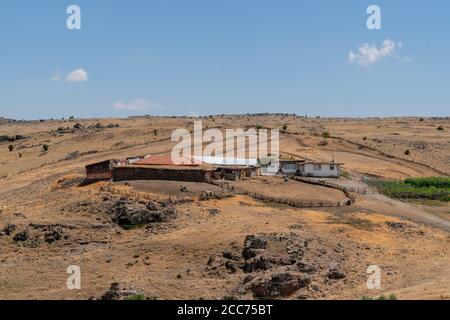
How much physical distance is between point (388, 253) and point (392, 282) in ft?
14.7

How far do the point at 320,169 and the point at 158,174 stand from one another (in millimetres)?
15774

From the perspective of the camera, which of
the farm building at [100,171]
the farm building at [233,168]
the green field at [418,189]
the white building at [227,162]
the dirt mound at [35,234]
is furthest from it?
the white building at [227,162]

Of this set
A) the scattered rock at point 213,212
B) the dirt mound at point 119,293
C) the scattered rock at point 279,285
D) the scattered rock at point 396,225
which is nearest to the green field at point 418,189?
the scattered rock at point 396,225

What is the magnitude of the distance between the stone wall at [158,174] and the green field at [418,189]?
1464 cm

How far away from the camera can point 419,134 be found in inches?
3937

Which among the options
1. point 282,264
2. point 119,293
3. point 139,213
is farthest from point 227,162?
point 119,293

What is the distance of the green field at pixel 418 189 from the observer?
46.4 metres

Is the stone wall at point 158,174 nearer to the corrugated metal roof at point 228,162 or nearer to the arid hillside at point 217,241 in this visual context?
the arid hillside at point 217,241

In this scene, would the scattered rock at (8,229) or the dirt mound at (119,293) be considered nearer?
the dirt mound at (119,293)

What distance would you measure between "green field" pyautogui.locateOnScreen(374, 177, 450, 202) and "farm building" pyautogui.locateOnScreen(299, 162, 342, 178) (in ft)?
12.3

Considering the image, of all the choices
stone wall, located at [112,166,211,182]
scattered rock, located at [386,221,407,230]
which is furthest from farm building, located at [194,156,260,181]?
scattered rock, located at [386,221,407,230]

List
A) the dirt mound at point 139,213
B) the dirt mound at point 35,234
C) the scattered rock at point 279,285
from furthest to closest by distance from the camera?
the dirt mound at point 139,213, the dirt mound at point 35,234, the scattered rock at point 279,285

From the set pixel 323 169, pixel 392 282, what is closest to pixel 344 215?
pixel 392 282
